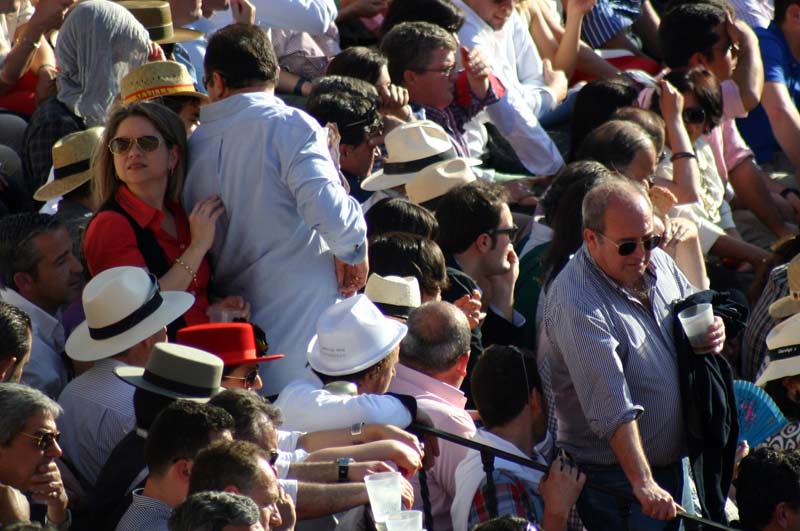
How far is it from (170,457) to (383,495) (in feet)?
2.07

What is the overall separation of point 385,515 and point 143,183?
182 centimetres

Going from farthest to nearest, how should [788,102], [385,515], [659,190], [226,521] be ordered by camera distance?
[788,102], [659,190], [385,515], [226,521]

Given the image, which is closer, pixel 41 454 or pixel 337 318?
pixel 41 454

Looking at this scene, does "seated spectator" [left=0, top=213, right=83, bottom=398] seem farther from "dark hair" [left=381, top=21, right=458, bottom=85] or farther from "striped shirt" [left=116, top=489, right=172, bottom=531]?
"dark hair" [left=381, top=21, right=458, bottom=85]

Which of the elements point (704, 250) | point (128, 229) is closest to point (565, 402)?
point (128, 229)

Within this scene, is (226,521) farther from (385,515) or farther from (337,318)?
(337,318)

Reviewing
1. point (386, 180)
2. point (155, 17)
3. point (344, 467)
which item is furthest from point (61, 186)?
point (344, 467)

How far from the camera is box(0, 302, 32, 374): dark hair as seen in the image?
15.7ft

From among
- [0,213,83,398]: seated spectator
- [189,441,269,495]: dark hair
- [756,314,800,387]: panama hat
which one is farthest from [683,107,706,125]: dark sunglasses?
[189,441,269,495]: dark hair

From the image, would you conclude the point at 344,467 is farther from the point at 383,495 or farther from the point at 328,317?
the point at 328,317

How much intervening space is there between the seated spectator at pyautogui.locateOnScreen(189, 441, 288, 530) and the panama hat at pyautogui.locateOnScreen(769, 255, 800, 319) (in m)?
3.34

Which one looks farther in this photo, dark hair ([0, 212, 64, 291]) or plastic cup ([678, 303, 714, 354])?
dark hair ([0, 212, 64, 291])

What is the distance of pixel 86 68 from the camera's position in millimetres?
6809

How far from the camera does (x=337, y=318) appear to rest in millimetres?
5117
